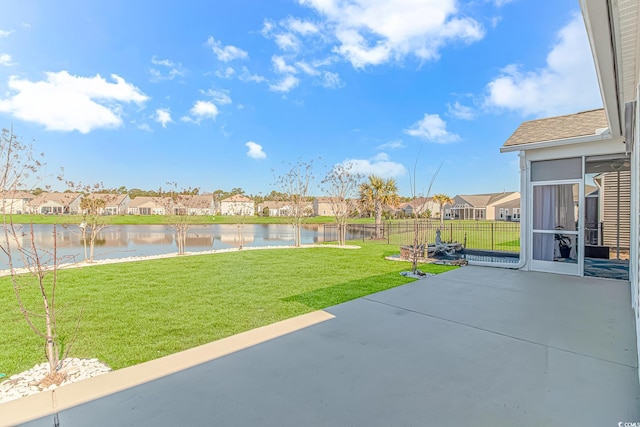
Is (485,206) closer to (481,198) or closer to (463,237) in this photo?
(481,198)

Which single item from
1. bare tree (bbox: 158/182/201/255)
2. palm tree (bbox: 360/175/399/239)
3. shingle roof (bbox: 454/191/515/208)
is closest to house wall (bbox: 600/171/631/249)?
palm tree (bbox: 360/175/399/239)

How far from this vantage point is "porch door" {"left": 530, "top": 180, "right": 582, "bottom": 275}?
6.46m

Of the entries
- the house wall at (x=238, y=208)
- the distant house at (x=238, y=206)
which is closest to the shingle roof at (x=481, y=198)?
the distant house at (x=238, y=206)

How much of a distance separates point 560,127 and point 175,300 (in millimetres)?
8895

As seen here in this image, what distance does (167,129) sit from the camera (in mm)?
20781

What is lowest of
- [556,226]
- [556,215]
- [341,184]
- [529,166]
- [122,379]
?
[122,379]

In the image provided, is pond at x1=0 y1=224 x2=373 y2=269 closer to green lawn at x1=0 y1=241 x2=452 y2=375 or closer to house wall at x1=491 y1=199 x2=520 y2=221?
green lawn at x1=0 y1=241 x2=452 y2=375

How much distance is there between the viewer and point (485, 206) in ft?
142

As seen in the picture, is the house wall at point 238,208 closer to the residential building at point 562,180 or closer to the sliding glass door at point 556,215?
the residential building at point 562,180

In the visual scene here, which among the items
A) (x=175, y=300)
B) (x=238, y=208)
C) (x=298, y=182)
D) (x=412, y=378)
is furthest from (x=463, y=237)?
(x=238, y=208)

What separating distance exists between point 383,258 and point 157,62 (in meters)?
13.5

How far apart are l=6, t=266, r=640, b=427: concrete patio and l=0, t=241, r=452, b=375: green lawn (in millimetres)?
841

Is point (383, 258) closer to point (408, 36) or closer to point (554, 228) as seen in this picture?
point (554, 228)

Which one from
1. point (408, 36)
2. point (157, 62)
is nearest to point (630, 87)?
point (408, 36)
